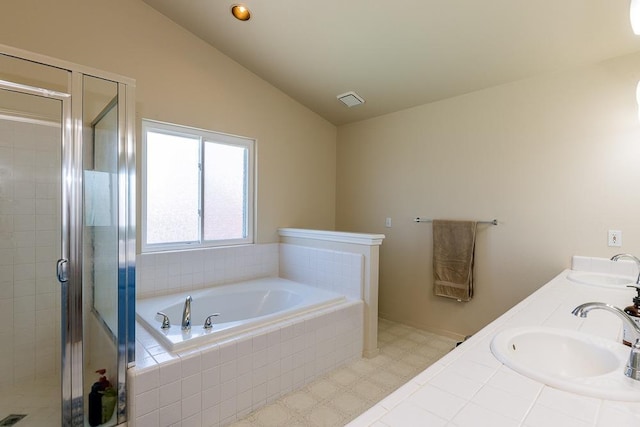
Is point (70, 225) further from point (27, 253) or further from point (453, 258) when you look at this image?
point (453, 258)

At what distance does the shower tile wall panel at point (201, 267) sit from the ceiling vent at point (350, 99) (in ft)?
5.53

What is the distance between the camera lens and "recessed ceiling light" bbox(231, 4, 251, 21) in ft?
7.52

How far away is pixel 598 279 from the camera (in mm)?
2055

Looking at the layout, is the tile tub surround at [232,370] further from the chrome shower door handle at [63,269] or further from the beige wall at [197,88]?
the beige wall at [197,88]

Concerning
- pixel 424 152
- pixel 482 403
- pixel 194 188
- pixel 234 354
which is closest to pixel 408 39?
pixel 424 152

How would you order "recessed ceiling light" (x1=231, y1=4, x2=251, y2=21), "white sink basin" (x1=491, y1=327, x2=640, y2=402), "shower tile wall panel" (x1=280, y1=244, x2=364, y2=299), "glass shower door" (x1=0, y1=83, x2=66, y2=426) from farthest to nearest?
"shower tile wall panel" (x1=280, y1=244, x2=364, y2=299)
"recessed ceiling light" (x1=231, y1=4, x2=251, y2=21)
"glass shower door" (x1=0, y1=83, x2=66, y2=426)
"white sink basin" (x1=491, y1=327, x2=640, y2=402)

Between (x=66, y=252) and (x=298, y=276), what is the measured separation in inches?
77.9

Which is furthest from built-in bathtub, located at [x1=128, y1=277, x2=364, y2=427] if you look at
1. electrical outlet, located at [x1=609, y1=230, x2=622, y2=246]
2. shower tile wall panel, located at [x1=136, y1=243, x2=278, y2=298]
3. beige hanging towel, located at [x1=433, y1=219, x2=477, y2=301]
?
electrical outlet, located at [x1=609, y1=230, x2=622, y2=246]

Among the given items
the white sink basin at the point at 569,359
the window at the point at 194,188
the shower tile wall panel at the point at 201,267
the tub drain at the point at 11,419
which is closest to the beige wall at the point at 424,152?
the window at the point at 194,188

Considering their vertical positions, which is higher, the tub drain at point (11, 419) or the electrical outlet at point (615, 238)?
the electrical outlet at point (615, 238)

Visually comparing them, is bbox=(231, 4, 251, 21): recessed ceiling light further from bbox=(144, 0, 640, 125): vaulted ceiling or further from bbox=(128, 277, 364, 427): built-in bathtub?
bbox=(128, 277, 364, 427): built-in bathtub

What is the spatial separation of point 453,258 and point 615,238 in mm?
1114

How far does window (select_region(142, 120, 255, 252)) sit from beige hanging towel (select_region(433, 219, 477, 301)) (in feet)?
6.12

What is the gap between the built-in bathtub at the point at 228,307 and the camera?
1.87m
